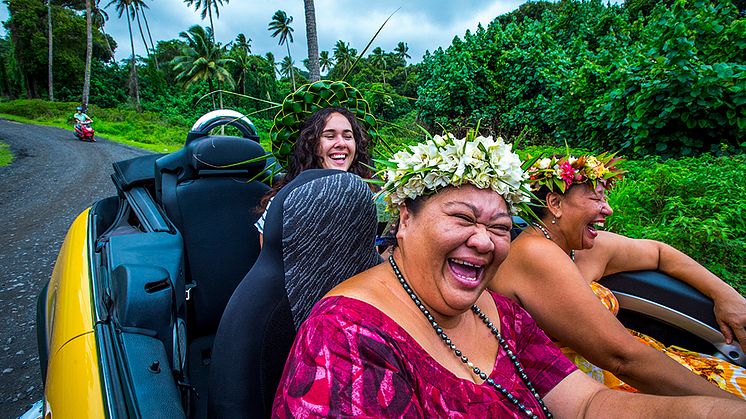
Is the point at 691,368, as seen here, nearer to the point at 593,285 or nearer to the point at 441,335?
the point at 593,285

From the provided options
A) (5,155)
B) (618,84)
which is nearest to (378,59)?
(5,155)

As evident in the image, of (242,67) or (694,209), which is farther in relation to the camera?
(242,67)

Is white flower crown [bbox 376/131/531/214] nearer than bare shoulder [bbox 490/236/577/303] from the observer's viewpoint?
Yes

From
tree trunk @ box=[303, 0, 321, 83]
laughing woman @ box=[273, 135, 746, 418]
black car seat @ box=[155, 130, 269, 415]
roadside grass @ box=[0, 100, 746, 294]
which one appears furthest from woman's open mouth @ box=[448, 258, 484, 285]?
tree trunk @ box=[303, 0, 321, 83]

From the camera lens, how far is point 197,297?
2604 mm

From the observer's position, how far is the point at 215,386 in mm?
1300

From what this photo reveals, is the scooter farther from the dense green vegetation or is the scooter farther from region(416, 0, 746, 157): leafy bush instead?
region(416, 0, 746, 157): leafy bush

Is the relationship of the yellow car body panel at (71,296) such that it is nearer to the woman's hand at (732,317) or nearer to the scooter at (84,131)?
the woman's hand at (732,317)

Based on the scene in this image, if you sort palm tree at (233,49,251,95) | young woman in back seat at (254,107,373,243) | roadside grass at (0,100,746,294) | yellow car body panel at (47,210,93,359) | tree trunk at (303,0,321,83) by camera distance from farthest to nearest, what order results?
palm tree at (233,49,251,95), tree trunk at (303,0,321,83), roadside grass at (0,100,746,294), young woman in back seat at (254,107,373,243), yellow car body panel at (47,210,93,359)

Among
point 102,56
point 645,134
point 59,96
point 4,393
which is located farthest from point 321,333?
point 102,56

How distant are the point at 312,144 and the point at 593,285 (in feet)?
6.09

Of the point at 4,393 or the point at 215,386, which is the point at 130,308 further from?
the point at 4,393

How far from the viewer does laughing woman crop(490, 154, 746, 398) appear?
1.71m

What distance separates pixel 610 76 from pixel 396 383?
6507 millimetres
